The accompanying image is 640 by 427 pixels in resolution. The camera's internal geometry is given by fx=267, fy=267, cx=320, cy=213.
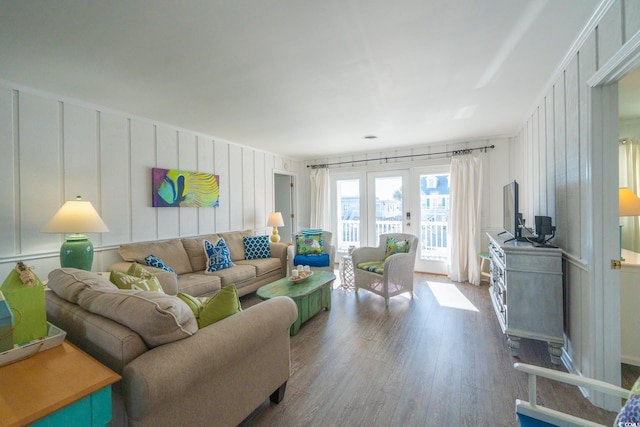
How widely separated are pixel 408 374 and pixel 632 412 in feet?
4.48

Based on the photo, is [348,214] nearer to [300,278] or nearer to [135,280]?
[300,278]

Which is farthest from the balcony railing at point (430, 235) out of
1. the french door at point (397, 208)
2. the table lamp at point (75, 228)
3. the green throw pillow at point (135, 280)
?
the table lamp at point (75, 228)

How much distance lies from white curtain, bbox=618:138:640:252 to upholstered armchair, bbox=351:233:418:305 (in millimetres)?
2552

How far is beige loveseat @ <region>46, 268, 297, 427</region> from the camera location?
104 centimetres

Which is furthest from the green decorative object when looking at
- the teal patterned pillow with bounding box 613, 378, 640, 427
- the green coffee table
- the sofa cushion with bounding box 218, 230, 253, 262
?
the sofa cushion with bounding box 218, 230, 253, 262

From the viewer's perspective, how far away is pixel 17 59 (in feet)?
6.69

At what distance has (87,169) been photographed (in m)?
2.89

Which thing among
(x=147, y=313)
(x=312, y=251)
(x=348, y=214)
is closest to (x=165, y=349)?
(x=147, y=313)

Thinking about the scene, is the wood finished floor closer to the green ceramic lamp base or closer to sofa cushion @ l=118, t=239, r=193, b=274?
sofa cushion @ l=118, t=239, r=193, b=274

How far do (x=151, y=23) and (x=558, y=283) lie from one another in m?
3.48

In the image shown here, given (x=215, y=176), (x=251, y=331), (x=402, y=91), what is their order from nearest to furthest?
(x=251, y=331) → (x=402, y=91) → (x=215, y=176)

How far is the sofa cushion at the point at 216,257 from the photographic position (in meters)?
3.53

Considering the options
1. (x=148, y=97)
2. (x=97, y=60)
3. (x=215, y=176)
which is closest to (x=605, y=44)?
(x=97, y=60)

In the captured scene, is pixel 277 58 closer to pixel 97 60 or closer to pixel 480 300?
pixel 97 60
